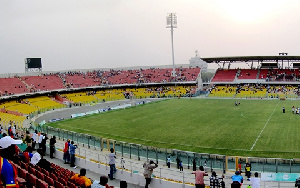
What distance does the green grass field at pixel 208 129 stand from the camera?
23.6 meters

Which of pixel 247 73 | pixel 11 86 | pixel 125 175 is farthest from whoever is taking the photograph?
pixel 247 73

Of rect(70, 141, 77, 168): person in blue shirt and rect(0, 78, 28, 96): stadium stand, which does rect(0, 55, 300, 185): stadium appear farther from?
rect(70, 141, 77, 168): person in blue shirt

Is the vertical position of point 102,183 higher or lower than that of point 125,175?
higher

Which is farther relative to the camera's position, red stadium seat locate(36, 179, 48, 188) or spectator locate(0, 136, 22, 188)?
red stadium seat locate(36, 179, 48, 188)

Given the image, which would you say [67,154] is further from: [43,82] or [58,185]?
[43,82]

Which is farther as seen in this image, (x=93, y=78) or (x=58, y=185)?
(x=93, y=78)

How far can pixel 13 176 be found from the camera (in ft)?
14.4

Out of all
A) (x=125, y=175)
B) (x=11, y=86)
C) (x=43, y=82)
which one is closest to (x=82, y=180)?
(x=125, y=175)

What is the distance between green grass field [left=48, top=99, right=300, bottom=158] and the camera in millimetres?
23625

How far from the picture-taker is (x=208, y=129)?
Result: 3083 cm

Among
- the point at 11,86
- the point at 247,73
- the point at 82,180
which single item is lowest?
the point at 82,180

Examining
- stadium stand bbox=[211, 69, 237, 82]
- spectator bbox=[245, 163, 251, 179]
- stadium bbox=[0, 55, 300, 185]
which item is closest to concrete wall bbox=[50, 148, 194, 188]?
stadium bbox=[0, 55, 300, 185]

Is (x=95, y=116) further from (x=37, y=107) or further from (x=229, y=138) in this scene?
(x=229, y=138)

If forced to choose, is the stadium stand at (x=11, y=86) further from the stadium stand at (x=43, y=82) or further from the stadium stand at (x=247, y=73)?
the stadium stand at (x=247, y=73)
